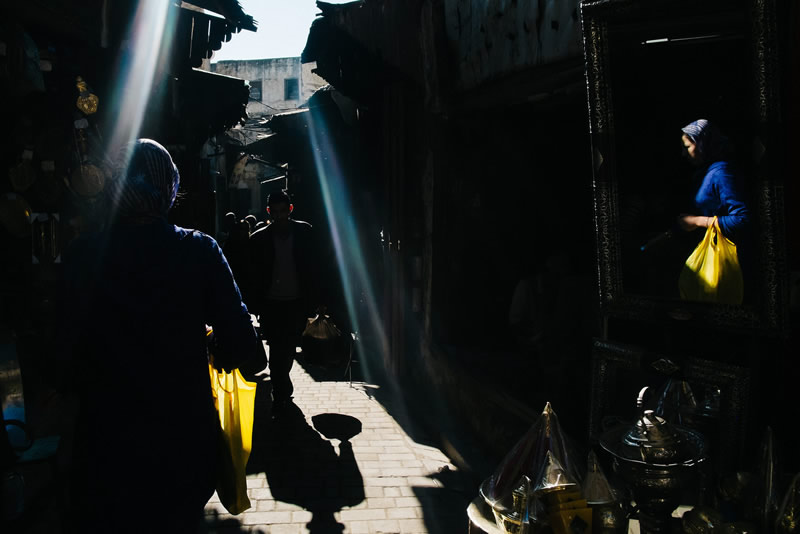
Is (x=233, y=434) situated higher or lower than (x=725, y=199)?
lower

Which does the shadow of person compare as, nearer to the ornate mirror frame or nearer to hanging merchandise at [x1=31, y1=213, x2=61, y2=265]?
hanging merchandise at [x1=31, y1=213, x2=61, y2=265]

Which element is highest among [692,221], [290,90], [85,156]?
[290,90]

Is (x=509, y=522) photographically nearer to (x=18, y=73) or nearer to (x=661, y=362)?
(x=661, y=362)

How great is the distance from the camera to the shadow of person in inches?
177

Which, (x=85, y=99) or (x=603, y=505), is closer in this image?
(x=603, y=505)

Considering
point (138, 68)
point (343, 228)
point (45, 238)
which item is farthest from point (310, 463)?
point (343, 228)

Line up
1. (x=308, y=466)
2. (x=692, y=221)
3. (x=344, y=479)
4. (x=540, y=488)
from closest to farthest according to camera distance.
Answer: (x=540, y=488) → (x=692, y=221) → (x=344, y=479) → (x=308, y=466)

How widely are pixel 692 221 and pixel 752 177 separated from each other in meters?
0.42

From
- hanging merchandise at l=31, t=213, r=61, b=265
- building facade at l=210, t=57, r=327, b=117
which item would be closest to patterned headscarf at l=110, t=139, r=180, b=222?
hanging merchandise at l=31, t=213, r=61, b=265

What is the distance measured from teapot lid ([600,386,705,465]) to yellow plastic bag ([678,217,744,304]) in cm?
63

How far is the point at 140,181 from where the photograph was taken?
2449 mm

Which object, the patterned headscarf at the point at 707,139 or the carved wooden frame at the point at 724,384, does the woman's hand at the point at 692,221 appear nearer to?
the patterned headscarf at the point at 707,139

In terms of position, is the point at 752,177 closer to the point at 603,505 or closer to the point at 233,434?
the point at 603,505

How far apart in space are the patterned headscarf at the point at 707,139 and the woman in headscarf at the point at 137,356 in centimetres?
234
